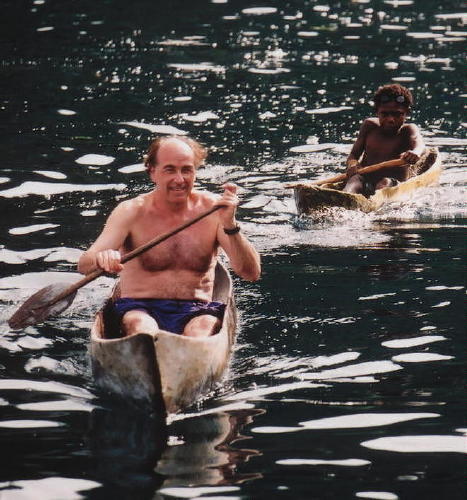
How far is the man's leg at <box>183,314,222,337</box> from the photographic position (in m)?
7.32

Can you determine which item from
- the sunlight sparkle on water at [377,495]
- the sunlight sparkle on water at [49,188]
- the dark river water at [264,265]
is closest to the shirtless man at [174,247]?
the dark river water at [264,265]

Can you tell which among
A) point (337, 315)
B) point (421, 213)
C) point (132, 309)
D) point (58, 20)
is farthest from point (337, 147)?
point (58, 20)

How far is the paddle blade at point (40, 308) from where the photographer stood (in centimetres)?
813

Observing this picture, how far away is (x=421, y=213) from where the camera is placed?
492 inches

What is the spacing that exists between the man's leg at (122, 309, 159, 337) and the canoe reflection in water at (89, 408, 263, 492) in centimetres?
57

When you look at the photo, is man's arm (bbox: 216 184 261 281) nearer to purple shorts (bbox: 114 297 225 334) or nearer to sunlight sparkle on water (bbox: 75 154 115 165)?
purple shorts (bbox: 114 297 225 334)

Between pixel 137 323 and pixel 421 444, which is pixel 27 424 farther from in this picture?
pixel 421 444

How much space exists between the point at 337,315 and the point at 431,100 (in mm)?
10799

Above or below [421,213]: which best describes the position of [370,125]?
above

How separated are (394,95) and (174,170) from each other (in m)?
6.01

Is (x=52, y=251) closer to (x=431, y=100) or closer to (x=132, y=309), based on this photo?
(x=132, y=309)

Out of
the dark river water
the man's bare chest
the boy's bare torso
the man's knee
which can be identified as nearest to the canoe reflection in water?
the dark river water

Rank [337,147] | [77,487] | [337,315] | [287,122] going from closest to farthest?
[77,487] < [337,315] < [337,147] < [287,122]

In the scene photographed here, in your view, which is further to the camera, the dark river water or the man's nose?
the man's nose
